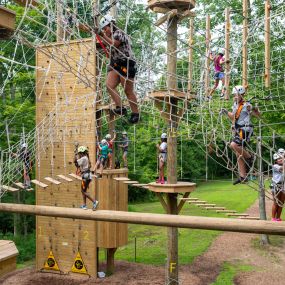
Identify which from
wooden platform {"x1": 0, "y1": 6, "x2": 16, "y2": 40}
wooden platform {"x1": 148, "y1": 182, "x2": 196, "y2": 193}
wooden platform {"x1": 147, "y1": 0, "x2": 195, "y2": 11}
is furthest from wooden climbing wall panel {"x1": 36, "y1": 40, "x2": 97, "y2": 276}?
wooden platform {"x1": 0, "y1": 6, "x2": 16, "y2": 40}

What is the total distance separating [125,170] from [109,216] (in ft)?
17.5

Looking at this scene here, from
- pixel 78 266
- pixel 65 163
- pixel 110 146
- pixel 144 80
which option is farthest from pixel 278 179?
pixel 78 266

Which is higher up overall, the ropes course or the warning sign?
the ropes course

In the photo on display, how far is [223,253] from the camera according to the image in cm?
923

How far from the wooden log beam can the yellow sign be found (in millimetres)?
5770

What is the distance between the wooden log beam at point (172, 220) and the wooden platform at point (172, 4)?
3051 millimetres

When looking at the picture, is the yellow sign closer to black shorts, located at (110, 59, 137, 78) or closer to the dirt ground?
the dirt ground

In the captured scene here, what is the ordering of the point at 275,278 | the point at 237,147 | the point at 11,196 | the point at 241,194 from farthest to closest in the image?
the point at 241,194
the point at 11,196
the point at 275,278
the point at 237,147

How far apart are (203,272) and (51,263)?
112 inches

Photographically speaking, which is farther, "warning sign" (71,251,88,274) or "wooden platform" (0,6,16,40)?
"warning sign" (71,251,88,274)

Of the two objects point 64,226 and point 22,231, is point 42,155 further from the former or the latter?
point 22,231

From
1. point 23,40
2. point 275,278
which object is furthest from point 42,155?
point 23,40

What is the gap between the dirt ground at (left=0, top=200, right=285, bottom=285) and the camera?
25.3 feet

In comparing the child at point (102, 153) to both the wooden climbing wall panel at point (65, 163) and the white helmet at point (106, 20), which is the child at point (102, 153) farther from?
the white helmet at point (106, 20)
